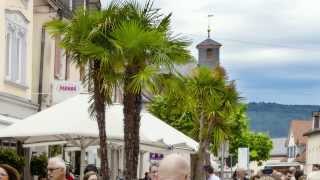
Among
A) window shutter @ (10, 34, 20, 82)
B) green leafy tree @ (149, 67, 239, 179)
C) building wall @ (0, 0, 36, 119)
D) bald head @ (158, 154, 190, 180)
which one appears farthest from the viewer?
window shutter @ (10, 34, 20, 82)

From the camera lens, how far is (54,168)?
941 cm

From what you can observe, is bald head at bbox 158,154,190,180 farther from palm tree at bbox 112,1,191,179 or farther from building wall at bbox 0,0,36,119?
building wall at bbox 0,0,36,119

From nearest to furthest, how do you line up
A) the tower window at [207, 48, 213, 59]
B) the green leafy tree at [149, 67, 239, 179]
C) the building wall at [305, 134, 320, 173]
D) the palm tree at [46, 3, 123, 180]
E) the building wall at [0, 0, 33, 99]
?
the palm tree at [46, 3, 123, 180], the building wall at [0, 0, 33, 99], the green leafy tree at [149, 67, 239, 179], the building wall at [305, 134, 320, 173], the tower window at [207, 48, 213, 59]

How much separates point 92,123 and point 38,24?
530 inches

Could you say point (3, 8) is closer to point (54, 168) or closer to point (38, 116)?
point (38, 116)

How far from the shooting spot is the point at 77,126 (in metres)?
16.1

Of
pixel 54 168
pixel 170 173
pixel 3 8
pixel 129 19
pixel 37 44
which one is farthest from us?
pixel 37 44

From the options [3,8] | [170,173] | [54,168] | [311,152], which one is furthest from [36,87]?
[311,152]

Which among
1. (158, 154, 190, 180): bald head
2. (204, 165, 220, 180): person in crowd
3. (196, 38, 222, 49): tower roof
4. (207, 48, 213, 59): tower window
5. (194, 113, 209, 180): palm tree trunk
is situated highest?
(196, 38, 222, 49): tower roof

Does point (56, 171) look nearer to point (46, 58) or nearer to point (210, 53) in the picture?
point (46, 58)

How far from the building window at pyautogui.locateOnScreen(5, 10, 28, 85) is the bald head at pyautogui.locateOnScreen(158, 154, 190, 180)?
19599 millimetres

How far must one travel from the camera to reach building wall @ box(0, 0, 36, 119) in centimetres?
2444

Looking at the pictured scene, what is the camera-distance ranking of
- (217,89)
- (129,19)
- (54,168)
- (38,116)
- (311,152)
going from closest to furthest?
(54,168)
(129,19)
(38,116)
(217,89)
(311,152)

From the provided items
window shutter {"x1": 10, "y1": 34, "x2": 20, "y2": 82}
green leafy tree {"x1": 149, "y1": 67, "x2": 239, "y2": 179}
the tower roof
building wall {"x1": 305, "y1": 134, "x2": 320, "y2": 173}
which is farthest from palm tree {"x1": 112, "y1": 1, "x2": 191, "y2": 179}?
the tower roof
